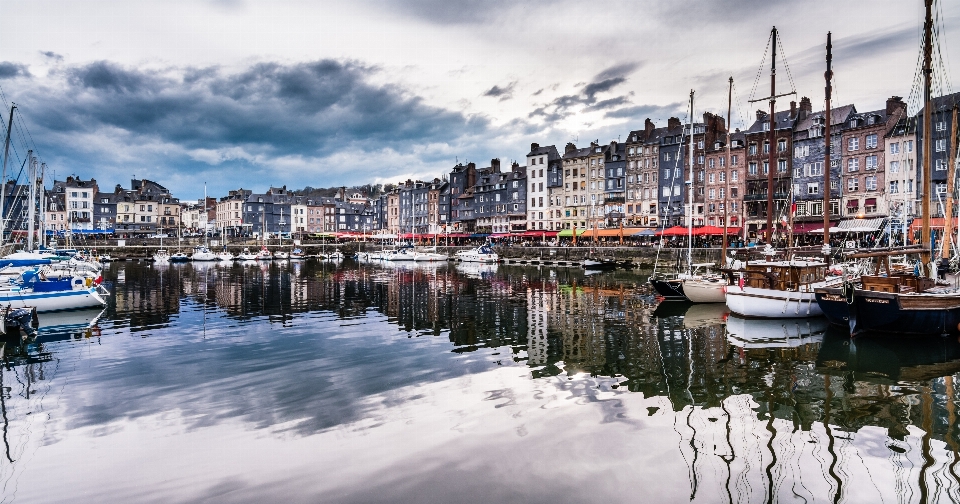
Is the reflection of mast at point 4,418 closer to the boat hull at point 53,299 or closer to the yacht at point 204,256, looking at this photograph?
the boat hull at point 53,299

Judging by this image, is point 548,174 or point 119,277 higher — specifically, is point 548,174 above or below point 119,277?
above

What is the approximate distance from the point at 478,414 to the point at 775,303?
766 inches

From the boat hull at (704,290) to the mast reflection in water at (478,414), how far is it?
25.6 ft

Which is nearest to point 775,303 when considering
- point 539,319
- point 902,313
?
point 902,313

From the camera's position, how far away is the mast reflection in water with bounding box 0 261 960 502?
30.2 ft

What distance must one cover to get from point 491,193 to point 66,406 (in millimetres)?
105576

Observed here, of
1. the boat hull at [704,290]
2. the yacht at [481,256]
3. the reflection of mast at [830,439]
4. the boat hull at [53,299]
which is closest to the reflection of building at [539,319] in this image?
the reflection of mast at [830,439]

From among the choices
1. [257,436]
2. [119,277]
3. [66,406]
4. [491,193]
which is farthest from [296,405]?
[491,193]

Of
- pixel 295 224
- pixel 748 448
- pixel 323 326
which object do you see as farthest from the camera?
pixel 295 224

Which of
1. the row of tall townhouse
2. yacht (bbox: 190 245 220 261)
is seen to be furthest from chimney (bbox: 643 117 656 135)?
yacht (bbox: 190 245 220 261)

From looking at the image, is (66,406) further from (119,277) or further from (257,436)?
(119,277)

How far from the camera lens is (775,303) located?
25.8 metres

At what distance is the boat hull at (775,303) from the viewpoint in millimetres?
25688

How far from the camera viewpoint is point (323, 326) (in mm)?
25562
